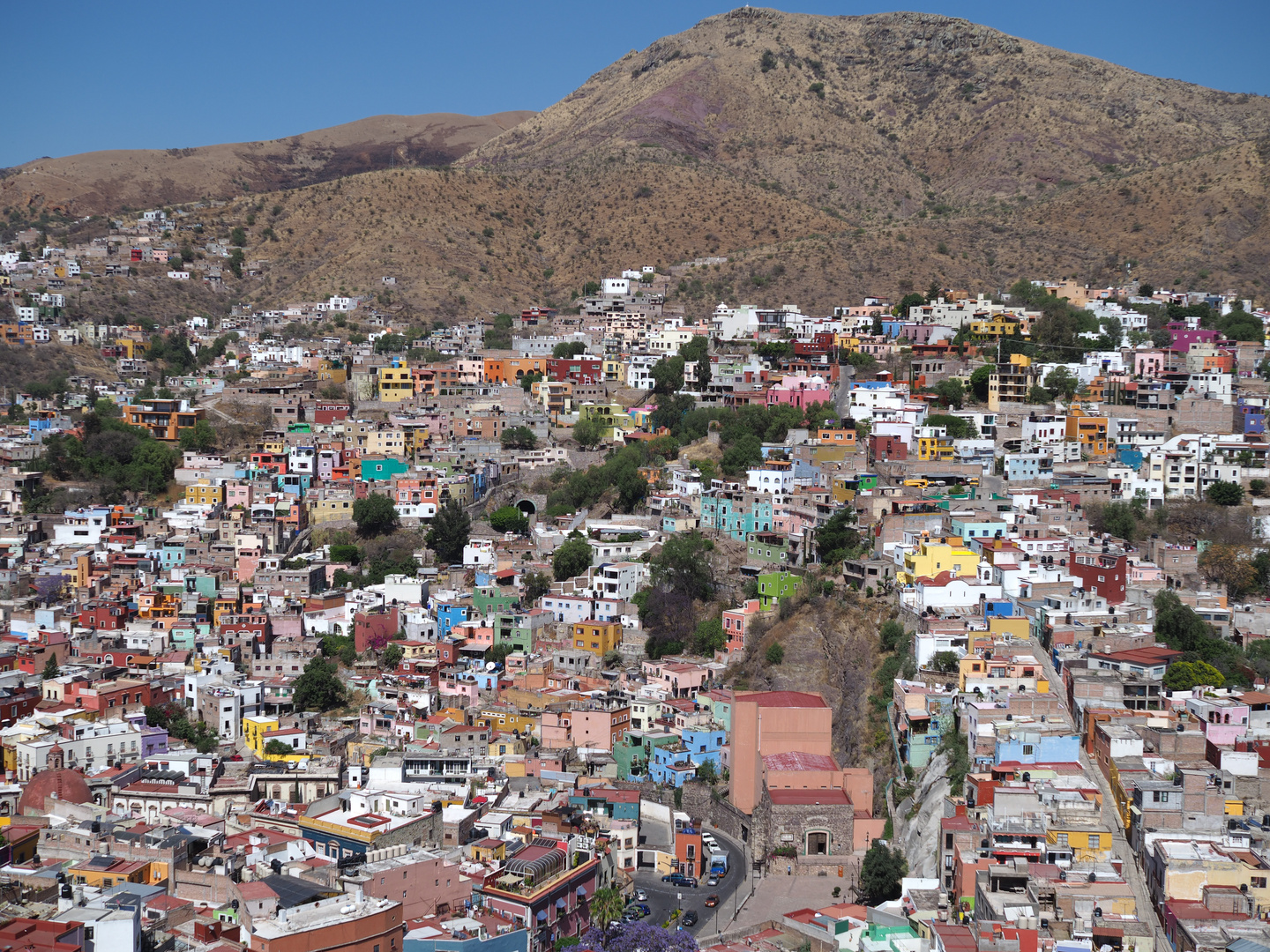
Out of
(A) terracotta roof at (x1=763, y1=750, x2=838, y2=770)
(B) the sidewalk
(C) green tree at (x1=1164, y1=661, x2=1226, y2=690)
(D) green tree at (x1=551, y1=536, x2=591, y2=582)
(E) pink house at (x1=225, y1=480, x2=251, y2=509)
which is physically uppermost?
(E) pink house at (x1=225, y1=480, x2=251, y2=509)

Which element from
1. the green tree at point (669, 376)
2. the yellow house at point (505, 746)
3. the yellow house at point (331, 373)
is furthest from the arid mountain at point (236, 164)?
the yellow house at point (505, 746)

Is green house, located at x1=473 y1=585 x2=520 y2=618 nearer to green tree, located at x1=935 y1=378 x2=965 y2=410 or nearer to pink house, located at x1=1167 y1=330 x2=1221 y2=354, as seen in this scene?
green tree, located at x1=935 y1=378 x2=965 y2=410

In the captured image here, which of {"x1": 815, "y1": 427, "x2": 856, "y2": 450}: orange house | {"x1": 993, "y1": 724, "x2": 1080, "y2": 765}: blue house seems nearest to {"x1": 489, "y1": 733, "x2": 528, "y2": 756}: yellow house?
{"x1": 993, "y1": 724, "x2": 1080, "y2": 765}: blue house

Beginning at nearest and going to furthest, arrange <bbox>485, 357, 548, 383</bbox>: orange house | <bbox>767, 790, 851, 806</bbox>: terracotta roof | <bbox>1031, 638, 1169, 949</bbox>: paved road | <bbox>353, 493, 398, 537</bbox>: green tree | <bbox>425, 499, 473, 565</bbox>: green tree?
<bbox>1031, 638, 1169, 949</bbox>: paved road
<bbox>767, 790, 851, 806</bbox>: terracotta roof
<bbox>425, 499, 473, 565</bbox>: green tree
<bbox>353, 493, 398, 537</bbox>: green tree
<bbox>485, 357, 548, 383</bbox>: orange house

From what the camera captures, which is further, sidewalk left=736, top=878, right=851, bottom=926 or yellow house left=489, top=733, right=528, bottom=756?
yellow house left=489, top=733, right=528, bottom=756

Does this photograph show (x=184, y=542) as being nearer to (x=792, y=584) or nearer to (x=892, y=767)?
(x=792, y=584)

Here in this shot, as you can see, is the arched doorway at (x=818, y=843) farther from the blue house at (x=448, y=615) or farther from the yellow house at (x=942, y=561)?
the blue house at (x=448, y=615)
